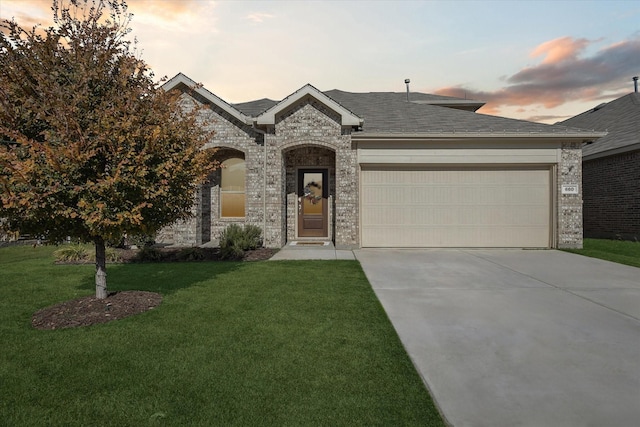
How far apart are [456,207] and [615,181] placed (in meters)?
7.80

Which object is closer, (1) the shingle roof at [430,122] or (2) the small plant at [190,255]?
(2) the small plant at [190,255]

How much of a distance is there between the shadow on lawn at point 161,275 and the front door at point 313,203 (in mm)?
4860

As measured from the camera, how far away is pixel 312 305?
5.58 meters

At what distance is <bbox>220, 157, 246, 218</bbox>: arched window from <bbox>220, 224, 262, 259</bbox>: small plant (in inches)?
89.5

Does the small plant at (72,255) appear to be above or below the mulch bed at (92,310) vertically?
above

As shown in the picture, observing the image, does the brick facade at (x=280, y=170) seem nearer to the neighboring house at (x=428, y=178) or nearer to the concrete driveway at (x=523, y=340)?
the neighboring house at (x=428, y=178)

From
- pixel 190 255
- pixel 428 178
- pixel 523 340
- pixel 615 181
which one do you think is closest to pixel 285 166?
pixel 190 255

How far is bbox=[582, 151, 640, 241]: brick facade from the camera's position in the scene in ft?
44.2

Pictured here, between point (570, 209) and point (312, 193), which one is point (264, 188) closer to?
point (312, 193)

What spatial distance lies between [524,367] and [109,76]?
6.70 metres

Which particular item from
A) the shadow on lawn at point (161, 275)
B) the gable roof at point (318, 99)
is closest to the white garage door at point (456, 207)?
the gable roof at point (318, 99)

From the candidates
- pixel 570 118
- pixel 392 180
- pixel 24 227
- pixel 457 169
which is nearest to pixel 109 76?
pixel 24 227

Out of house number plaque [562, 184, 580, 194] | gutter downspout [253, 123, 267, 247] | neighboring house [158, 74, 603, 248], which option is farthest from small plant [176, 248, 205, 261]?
house number plaque [562, 184, 580, 194]

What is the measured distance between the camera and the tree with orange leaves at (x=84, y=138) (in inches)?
177
